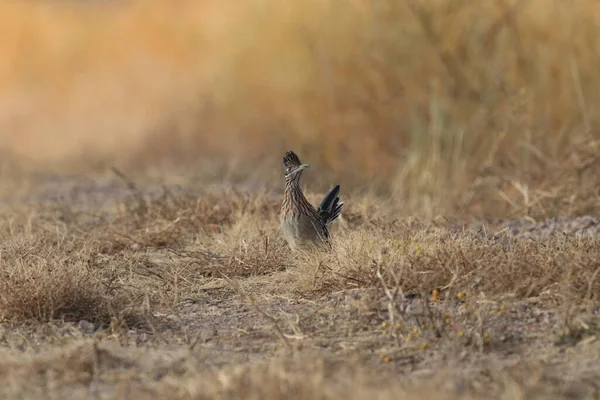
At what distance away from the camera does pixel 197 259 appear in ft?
19.7

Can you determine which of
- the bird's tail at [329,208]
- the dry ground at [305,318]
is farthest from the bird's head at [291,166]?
the dry ground at [305,318]

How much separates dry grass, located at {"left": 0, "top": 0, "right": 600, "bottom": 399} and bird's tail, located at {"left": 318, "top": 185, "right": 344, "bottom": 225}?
256 millimetres

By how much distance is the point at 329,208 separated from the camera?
617cm

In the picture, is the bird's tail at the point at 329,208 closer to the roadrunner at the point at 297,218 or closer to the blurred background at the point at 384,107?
the roadrunner at the point at 297,218

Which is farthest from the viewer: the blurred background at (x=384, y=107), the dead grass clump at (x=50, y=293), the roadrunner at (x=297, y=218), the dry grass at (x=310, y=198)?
the blurred background at (x=384, y=107)

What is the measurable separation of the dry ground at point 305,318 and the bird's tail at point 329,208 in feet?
0.97

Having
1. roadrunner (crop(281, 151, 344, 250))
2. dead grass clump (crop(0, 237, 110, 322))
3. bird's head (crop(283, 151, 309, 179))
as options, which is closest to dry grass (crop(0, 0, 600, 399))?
dead grass clump (crop(0, 237, 110, 322))

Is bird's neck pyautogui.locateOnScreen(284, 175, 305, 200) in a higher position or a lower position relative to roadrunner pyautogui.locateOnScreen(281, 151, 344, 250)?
higher

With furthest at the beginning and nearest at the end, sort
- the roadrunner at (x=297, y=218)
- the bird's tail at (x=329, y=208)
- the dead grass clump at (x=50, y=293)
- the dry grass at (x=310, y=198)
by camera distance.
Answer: the bird's tail at (x=329, y=208) → the roadrunner at (x=297, y=218) → the dead grass clump at (x=50, y=293) → the dry grass at (x=310, y=198)

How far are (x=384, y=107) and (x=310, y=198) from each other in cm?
325

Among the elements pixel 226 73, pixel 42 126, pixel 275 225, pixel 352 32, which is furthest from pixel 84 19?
pixel 275 225

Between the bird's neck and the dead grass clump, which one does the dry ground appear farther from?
the bird's neck

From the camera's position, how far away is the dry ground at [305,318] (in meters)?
3.74

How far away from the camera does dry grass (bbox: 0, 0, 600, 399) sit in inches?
160
